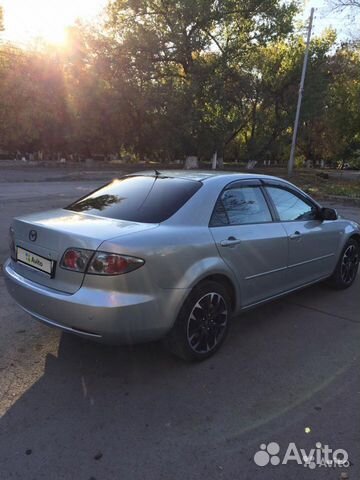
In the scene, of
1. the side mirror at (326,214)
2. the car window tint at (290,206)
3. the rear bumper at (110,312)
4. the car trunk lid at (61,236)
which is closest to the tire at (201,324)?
the rear bumper at (110,312)

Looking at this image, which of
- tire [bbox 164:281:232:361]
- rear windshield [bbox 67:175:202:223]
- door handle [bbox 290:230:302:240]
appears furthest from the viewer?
door handle [bbox 290:230:302:240]

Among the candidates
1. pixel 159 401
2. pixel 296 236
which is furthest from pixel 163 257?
pixel 296 236

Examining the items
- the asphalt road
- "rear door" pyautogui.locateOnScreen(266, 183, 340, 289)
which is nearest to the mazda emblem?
the asphalt road

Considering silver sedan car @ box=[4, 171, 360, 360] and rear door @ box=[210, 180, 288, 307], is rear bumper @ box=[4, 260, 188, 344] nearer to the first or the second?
silver sedan car @ box=[4, 171, 360, 360]

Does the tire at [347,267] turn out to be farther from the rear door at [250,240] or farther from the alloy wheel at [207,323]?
the alloy wheel at [207,323]

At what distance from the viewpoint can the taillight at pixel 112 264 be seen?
2.82 m

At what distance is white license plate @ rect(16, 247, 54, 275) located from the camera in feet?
10.1

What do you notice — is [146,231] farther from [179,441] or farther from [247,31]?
[247,31]

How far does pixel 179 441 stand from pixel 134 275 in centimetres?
108

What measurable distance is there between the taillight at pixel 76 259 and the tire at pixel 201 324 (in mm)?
813

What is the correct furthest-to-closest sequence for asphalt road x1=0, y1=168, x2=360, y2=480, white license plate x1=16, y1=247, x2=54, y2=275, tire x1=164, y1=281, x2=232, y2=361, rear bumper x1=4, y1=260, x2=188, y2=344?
tire x1=164, y1=281, x2=232, y2=361 < white license plate x1=16, y1=247, x2=54, y2=275 < rear bumper x1=4, y1=260, x2=188, y2=344 < asphalt road x1=0, y1=168, x2=360, y2=480

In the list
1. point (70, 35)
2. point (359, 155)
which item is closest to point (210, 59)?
point (70, 35)

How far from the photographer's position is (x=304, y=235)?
437 cm

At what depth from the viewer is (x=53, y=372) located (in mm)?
3221
